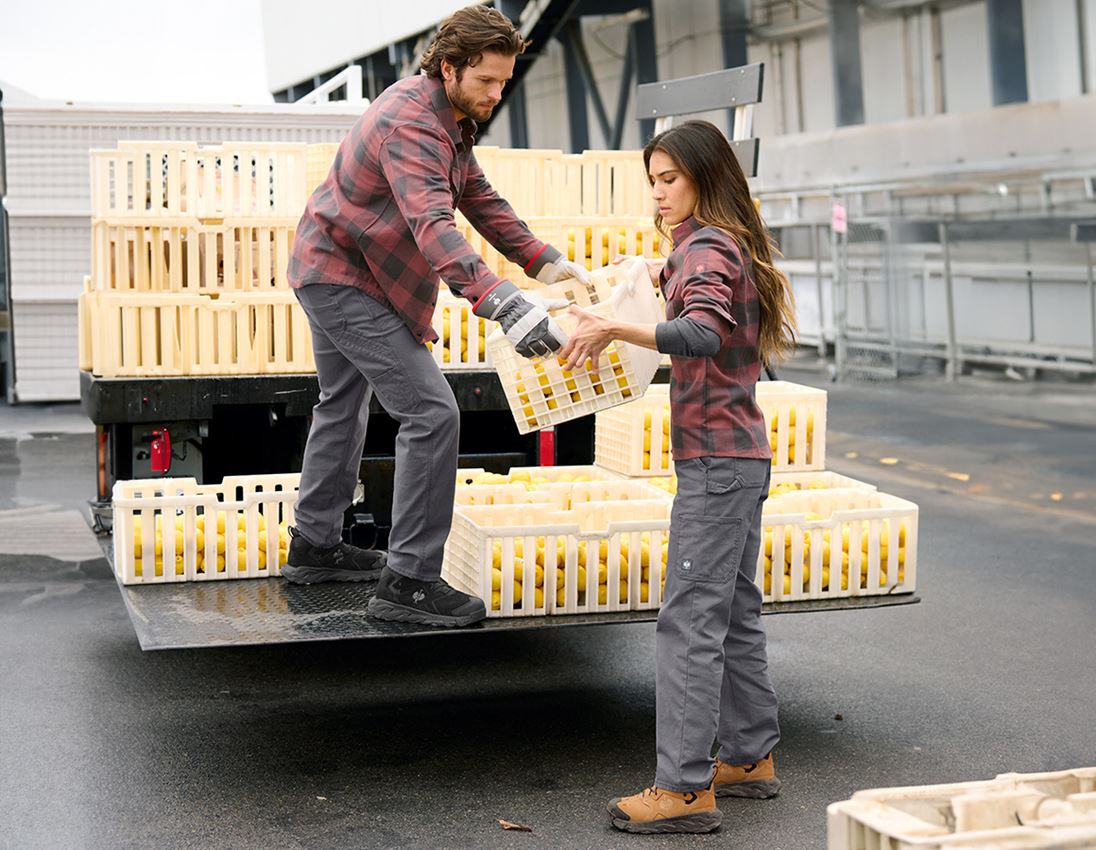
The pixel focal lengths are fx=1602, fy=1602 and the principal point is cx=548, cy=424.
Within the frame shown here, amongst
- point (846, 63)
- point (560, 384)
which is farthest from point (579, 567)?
point (846, 63)

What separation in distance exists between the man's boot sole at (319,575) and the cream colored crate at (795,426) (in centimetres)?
186

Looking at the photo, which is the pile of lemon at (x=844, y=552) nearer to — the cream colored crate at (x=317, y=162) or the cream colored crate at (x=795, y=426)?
the cream colored crate at (x=795, y=426)

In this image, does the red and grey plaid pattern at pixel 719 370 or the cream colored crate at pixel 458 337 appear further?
the cream colored crate at pixel 458 337

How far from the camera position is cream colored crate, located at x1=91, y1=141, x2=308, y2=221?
749cm

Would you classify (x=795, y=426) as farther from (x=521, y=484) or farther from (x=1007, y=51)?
(x=1007, y=51)

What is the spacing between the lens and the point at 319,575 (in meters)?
5.93

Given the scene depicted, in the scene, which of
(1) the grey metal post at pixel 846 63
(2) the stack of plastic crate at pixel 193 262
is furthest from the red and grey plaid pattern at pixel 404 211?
(1) the grey metal post at pixel 846 63

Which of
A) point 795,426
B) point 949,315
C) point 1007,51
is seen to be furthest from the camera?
point 1007,51

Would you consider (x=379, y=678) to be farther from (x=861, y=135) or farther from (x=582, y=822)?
(x=861, y=135)

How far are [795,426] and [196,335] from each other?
2.67m

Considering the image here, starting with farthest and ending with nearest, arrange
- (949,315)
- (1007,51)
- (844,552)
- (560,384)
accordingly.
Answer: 1. (1007,51)
2. (949,315)
3. (844,552)
4. (560,384)

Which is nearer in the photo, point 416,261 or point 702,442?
point 702,442

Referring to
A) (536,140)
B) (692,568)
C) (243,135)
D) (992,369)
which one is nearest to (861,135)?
(992,369)

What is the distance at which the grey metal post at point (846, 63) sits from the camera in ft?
84.9
